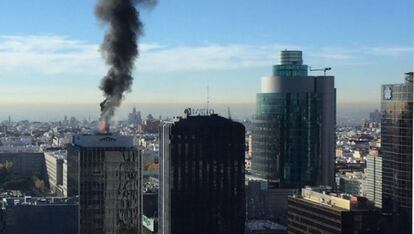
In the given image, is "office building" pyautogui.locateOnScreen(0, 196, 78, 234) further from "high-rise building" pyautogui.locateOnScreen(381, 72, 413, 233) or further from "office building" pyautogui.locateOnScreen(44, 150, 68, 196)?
"high-rise building" pyautogui.locateOnScreen(381, 72, 413, 233)

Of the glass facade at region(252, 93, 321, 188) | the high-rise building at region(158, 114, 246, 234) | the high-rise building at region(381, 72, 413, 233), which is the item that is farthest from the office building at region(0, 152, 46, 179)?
Answer: the high-rise building at region(381, 72, 413, 233)

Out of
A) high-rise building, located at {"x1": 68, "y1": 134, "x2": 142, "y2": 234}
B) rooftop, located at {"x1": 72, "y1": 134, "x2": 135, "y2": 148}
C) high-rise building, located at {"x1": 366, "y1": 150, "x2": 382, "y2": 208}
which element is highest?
rooftop, located at {"x1": 72, "y1": 134, "x2": 135, "y2": 148}

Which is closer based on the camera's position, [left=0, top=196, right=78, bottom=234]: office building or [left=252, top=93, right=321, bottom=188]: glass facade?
[left=0, top=196, right=78, bottom=234]: office building

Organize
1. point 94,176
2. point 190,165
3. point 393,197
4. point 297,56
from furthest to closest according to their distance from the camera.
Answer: point 297,56, point 393,197, point 190,165, point 94,176

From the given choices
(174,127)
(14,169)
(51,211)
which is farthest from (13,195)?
(174,127)

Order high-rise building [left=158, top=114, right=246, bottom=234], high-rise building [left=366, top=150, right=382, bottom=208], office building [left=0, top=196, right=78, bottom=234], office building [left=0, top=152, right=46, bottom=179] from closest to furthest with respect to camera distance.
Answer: high-rise building [left=158, top=114, right=246, bottom=234]
office building [left=0, top=196, right=78, bottom=234]
high-rise building [left=366, top=150, right=382, bottom=208]
office building [left=0, top=152, right=46, bottom=179]

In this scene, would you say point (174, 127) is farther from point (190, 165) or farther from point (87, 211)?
point (87, 211)

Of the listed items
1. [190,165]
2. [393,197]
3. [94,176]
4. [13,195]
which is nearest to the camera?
[94,176]
